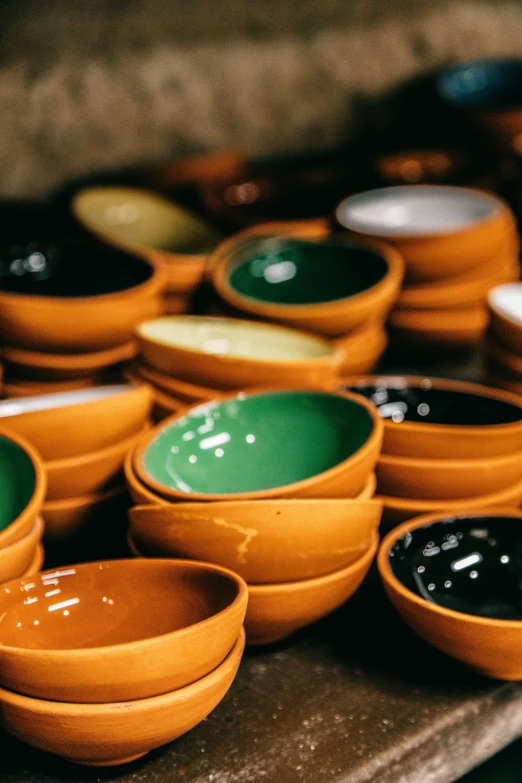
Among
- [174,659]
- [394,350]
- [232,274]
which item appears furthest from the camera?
[394,350]

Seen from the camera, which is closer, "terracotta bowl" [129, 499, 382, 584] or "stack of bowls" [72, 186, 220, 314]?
"terracotta bowl" [129, 499, 382, 584]

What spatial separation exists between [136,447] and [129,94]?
955mm

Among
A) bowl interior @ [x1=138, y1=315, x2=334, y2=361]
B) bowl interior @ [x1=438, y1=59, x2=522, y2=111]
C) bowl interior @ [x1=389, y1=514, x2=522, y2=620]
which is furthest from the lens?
bowl interior @ [x1=438, y1=59, x2=522, y2=111]

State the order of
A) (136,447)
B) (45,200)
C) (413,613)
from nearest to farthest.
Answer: (413,613)
(136,447)
(45,200)

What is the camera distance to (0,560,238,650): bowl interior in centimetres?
84

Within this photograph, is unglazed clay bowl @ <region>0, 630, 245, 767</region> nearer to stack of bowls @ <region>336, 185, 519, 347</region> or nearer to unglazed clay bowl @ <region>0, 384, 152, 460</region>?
unglazed clay bowl @ <region>0, 384, 152, 460</region>

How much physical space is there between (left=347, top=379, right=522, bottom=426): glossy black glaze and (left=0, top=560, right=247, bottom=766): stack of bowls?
46cm

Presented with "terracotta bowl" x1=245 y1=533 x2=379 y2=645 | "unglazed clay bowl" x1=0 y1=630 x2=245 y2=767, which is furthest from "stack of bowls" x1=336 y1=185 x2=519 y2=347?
"unglazed clay bowl" x1=0 y1=630 x2=245 y2=767

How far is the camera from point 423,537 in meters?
1.02

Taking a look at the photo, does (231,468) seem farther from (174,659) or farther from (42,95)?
(42,95)

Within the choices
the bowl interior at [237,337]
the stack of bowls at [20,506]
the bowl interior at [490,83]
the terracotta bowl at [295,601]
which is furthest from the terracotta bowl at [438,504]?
the bowl interior at [490,83]

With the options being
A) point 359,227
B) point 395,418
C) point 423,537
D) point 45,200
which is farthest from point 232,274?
point 423,537

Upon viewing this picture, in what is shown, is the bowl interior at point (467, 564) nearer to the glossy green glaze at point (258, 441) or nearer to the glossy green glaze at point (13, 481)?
the glossy green glaze at point (258, 441)

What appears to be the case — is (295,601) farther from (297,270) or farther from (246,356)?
(297,270)
